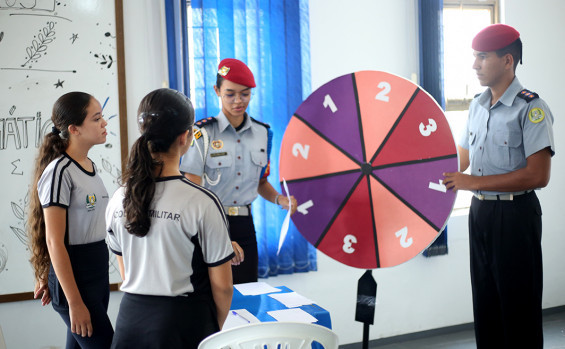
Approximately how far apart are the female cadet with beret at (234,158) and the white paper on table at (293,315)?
0.61 meters

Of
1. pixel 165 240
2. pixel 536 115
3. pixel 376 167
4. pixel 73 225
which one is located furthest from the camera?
pixel 536 115

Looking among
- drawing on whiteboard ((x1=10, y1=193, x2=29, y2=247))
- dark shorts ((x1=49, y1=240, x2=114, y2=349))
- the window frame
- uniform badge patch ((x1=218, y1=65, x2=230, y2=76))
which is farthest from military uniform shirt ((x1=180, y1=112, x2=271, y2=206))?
the window frame

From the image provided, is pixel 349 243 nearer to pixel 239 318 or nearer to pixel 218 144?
pixel 239 318

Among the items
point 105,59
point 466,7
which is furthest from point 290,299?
point 466,7

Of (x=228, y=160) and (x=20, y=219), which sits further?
(x=20, y=219)

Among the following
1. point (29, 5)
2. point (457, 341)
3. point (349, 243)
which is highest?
point (29, 5)

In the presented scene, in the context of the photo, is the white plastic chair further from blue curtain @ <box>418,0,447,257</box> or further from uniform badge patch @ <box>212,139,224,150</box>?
blue curtain @ <box>418,0,447,257</box>

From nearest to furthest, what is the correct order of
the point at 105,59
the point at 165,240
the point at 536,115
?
the point at 165,240, the point at 536,115, the point at 105,59

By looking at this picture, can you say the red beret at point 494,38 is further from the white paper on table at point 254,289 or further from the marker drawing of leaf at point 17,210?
the marker drawing of leaf at point 17,210

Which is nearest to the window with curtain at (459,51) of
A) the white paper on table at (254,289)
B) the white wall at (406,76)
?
the white wall at (406,76)

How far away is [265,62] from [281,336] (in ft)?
7.23

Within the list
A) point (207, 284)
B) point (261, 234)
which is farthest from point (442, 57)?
point (207, 284)

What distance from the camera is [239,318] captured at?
203 centimetres

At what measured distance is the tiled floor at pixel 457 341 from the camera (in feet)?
12.6
